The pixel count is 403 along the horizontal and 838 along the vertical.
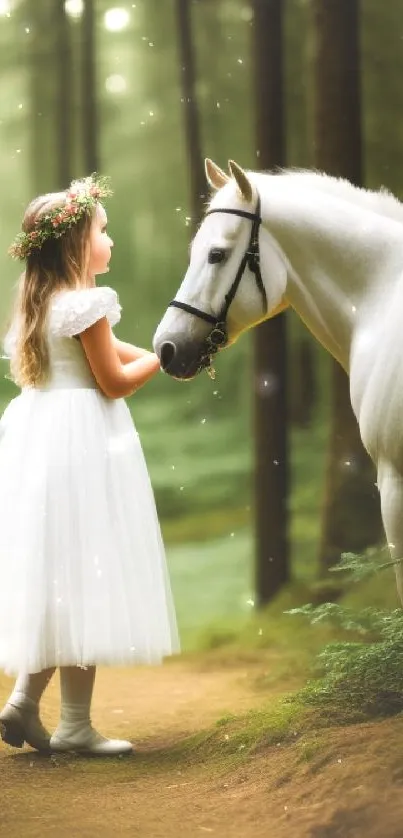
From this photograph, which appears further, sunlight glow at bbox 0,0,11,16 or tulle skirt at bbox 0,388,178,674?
sunlight glow at bbox 0,0,11,16

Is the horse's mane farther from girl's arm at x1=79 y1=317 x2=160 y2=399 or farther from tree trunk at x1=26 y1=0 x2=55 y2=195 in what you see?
tree trunk at x1=26 y1=0 x2=55 y2=195

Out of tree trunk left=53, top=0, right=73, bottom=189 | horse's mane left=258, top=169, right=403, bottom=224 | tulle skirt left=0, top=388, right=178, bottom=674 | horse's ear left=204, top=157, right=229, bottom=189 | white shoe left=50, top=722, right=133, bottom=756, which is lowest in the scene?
white shoe left=50, top=722, right=133, bottom=756

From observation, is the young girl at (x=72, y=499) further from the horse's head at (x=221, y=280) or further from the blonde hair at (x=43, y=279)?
the horse's head at (x=221, y=280)

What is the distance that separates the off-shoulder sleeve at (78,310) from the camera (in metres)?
2.45

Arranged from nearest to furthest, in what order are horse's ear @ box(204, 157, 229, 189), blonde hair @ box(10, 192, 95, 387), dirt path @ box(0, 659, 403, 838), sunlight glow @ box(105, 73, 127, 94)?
dirt path @ box(0, 659, 403, 838)
horse's ear @ box(204, 157, 229, 189)
blonde hair @ box(10, 192, 95, 387)
sunlight glow @ box(105, 73, 127, 94)

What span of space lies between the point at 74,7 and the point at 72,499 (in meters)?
1.72

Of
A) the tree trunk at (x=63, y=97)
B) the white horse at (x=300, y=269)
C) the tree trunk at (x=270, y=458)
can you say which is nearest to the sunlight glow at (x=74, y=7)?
the tree trunk at (x=63, y=97)

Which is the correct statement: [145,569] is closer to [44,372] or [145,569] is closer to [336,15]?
[44,372]

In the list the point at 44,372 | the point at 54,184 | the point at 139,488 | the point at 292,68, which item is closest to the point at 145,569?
the point at 139,488

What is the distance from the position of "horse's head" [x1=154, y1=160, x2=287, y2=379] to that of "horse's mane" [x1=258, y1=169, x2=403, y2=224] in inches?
6.0

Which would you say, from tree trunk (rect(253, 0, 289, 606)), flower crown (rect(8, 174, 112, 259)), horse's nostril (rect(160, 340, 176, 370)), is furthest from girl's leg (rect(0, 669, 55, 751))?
flower crown (rect(8, 174, 112, 259))

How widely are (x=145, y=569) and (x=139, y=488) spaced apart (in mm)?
203

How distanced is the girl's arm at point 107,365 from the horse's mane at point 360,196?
597 mm

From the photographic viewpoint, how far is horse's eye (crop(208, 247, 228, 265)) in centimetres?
229
